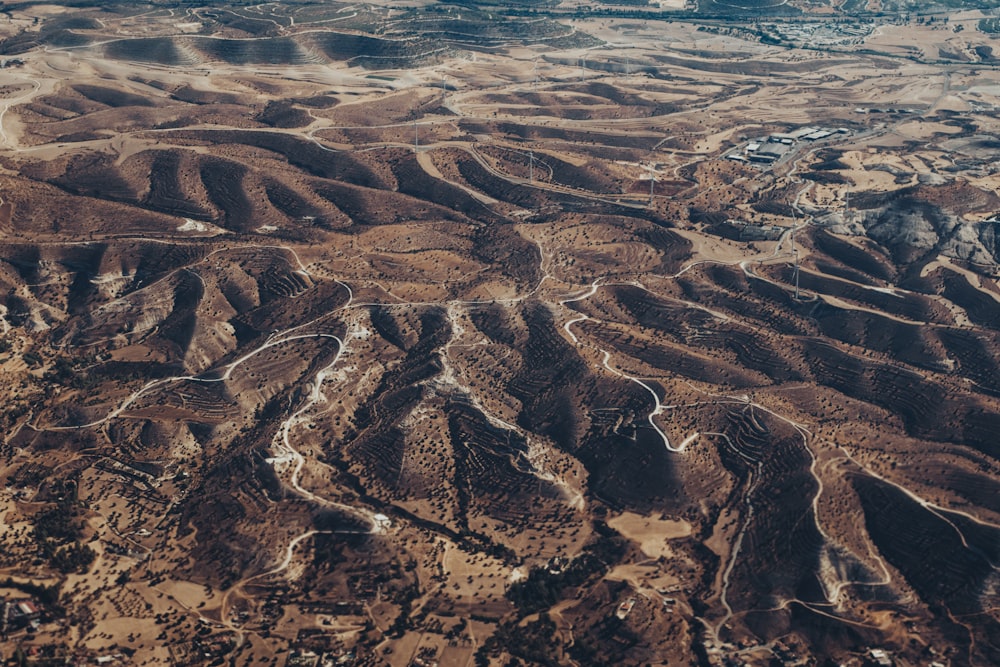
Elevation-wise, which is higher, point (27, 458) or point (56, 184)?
point (56, 184)

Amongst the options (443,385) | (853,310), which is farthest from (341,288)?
(853,310)

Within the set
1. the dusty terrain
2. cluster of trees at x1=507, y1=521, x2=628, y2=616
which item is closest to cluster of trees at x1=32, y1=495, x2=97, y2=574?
the dusty terrain

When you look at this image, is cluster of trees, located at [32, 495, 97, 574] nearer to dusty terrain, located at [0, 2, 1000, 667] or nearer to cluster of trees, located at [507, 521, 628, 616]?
dusty terrain, located at [0, 2, 1000, 667]

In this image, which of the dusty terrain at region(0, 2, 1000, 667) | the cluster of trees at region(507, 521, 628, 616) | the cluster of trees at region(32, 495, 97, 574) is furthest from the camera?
the cluster of trees at region(32, 495, 97, 574)

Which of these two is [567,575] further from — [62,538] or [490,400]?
[62,538]

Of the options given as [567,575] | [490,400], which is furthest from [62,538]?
[567,575]

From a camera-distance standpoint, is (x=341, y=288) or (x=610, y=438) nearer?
(x=610, y=438)

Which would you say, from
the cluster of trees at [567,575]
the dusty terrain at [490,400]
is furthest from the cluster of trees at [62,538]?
the cluster of trees at [567,575]

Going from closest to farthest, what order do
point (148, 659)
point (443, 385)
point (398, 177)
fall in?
point (148, 659) < point (443, 385) < point (398, 177)

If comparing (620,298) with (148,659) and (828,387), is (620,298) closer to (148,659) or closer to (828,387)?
(828,387)

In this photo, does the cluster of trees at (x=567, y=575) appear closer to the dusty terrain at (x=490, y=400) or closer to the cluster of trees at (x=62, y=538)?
A: the dusty terrain at (x=490, y=400)
